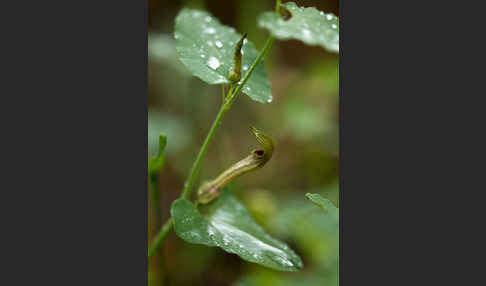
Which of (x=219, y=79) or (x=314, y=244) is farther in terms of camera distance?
(x=314, y=244)

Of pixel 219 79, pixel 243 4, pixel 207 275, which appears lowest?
pixel 207 275

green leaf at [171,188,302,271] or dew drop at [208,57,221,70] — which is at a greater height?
dew drop at [208,57,221,70]

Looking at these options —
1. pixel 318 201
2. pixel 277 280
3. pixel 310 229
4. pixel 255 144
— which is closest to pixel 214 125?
pixel 318 201

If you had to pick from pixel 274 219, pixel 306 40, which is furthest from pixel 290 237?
pixel 306 40

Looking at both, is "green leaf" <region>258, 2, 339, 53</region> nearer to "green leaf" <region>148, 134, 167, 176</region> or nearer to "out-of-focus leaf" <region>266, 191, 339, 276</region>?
"green leaf" <region>148, 134, 167, 176</region>

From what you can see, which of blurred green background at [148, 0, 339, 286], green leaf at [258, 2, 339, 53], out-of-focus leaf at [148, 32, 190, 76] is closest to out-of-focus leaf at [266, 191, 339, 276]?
blurred green background at [148, 0, 339, 286]

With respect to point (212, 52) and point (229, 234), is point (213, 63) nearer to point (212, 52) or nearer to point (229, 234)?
point (212, 52)

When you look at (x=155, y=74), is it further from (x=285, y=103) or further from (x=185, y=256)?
(x=185, y=256)
